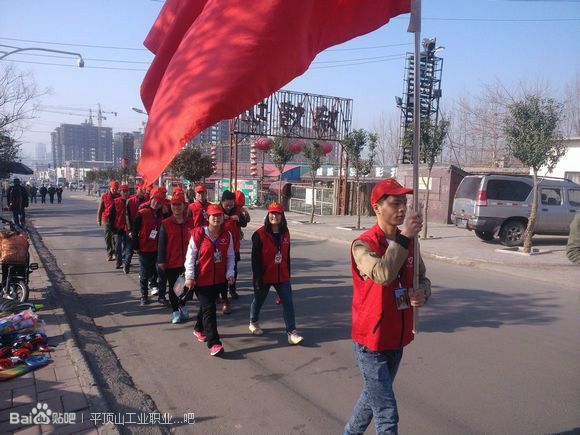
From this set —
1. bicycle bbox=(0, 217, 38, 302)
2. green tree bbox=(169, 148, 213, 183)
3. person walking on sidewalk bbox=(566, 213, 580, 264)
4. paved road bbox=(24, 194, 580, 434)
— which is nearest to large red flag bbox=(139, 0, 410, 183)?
person walking on sidewalk bbox=(566, 213, 580, 264)

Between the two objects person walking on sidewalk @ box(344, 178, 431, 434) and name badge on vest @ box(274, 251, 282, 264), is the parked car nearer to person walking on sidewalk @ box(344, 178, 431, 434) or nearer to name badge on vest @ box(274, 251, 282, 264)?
name badge on vest @ box(274, 251, 282, 264)

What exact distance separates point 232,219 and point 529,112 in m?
9.63

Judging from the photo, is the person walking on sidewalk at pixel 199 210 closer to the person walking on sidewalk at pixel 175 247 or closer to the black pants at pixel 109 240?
the person walking on sidewalk at pixel 175 247

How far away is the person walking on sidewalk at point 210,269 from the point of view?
16.8 ft

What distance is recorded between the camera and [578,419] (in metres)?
3.71

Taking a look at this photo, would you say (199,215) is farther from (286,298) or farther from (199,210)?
(286,298)

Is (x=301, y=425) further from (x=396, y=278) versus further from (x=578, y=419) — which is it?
(x=578, y=419)

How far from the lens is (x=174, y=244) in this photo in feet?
20.8

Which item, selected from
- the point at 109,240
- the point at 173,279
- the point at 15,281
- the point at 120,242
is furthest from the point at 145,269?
the point at 109,240

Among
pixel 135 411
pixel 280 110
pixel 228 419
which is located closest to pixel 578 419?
pixel 228 419

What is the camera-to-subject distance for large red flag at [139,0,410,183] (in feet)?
9.61

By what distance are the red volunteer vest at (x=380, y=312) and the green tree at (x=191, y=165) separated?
2765 centimetres

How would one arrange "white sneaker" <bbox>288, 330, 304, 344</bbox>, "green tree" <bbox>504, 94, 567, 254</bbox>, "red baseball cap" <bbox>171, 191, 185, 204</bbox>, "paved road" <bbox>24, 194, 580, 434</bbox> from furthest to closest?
"green tree" <bbox>504, 94, 567, 254</bbox> → "red baseball cap" <bbox>171, 191, 185, 204</bbox> → "white sneaker" <bbox>288, 330, 304, 344</bbox> → "paved road" <bbox>24, 194, 580, 434</bbox>

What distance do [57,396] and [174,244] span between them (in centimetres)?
271
